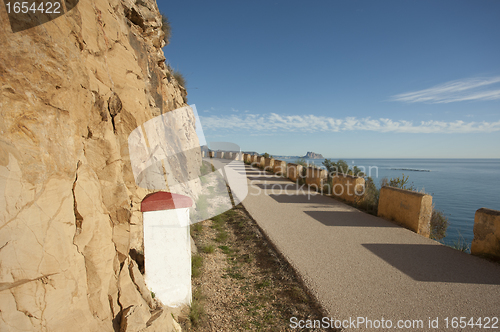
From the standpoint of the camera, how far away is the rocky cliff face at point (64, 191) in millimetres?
1583

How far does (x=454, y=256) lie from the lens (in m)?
4.75

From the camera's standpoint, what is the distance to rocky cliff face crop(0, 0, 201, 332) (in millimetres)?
1583

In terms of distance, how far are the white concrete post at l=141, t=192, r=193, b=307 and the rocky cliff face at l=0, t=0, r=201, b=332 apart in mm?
254

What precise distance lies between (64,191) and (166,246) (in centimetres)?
150

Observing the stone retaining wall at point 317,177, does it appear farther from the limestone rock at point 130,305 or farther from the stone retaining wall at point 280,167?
the limestone rock at point 130,305

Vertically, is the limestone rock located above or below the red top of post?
below

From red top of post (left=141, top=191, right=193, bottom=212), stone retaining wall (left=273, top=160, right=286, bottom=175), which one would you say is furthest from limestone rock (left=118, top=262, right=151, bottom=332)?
stone retaining wall (left=273, top=160, right=286, bottom=175)

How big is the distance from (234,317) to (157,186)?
95.8 inches

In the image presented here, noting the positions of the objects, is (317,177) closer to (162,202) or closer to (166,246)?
→ (166,246)

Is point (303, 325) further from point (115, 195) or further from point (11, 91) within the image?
point (11, 91)

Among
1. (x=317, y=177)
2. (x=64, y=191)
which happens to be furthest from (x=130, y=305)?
(x=317, y=177)

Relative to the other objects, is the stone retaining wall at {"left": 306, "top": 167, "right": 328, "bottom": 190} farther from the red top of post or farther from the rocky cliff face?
the rocky cliff face

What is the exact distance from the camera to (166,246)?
10.2ft

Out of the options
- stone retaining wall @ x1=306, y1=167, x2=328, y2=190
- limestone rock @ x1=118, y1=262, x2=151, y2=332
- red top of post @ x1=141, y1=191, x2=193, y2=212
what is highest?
red top of post @ x1=141, y1=191, x2=193, y2=212
